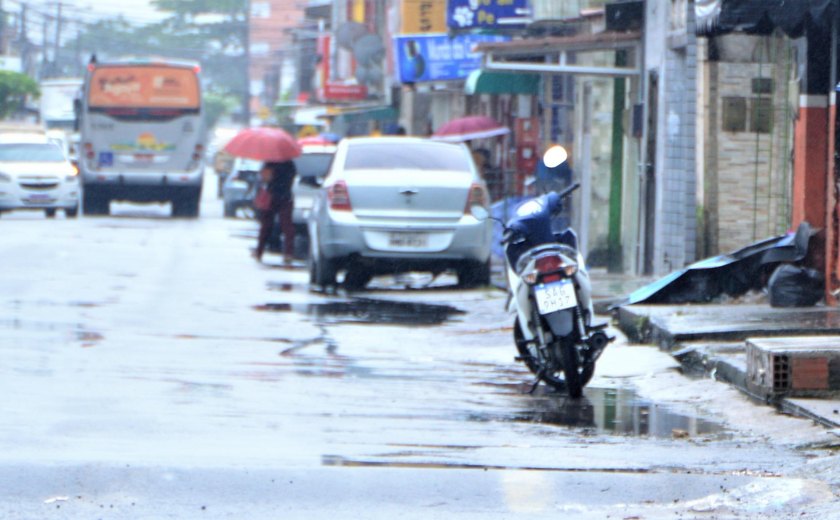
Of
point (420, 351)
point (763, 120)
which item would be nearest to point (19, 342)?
point (420, 351)

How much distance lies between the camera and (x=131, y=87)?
39.3m

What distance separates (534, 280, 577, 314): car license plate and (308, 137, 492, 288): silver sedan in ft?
24.1

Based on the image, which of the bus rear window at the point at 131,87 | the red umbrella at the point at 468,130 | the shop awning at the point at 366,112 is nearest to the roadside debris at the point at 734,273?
the red umbrella at the point at 468,130

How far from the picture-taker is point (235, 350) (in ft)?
39.3

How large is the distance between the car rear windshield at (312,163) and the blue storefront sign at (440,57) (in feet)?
14.9

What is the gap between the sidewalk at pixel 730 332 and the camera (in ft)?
30.2

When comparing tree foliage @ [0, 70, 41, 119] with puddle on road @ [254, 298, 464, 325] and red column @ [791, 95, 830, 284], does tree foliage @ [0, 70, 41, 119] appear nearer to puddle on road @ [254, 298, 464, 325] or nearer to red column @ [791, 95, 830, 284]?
puddle on road @ [254, 298, 464, 325]

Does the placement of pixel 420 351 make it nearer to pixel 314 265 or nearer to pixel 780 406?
pixel 780 406

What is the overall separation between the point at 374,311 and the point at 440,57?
15.9 meters

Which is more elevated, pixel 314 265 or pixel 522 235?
pixel 522 235

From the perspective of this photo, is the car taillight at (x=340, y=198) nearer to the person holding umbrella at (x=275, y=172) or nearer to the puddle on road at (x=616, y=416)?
the person holding umbrella at (x=275, y=172)

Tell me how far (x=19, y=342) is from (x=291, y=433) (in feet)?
14.5

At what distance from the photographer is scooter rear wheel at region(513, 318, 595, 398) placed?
9898 millimetres

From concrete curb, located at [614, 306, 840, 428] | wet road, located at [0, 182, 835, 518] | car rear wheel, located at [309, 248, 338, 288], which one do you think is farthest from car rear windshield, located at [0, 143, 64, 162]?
concrete curb, located at [614, 306, 840, 428]
